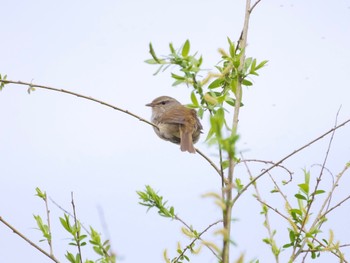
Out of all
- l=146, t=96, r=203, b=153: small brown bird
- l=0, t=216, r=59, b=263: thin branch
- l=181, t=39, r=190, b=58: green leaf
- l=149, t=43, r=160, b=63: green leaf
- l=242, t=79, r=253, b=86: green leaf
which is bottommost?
l=0, t=216, r=59, b=263: thin branch

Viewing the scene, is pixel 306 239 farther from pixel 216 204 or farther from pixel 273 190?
pixel 216 204

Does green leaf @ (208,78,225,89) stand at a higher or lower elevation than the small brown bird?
lower

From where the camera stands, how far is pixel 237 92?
243 centimetres

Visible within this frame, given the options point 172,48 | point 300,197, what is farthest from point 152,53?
point 300,197

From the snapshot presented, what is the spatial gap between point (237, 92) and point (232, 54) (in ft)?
1.48

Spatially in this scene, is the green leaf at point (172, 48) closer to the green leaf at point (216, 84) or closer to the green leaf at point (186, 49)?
the green leaf at point (186, 49)

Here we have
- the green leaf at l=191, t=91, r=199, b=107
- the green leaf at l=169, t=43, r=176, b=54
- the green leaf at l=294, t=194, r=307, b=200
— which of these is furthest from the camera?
the green leaf at l=294, t=194, r=307, b=200

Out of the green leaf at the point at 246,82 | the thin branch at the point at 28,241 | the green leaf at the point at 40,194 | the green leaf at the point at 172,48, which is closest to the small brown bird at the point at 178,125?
the green leaf at the point at 40,194

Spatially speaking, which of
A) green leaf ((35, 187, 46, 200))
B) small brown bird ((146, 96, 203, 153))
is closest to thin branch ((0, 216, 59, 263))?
green leaf ((35, 187, 46, 200))

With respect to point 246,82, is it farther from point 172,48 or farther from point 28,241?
point 28,241

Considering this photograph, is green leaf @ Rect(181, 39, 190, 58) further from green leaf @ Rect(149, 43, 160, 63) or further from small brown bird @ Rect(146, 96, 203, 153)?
small brown bird @ Rect(146, 96, 203, 153)

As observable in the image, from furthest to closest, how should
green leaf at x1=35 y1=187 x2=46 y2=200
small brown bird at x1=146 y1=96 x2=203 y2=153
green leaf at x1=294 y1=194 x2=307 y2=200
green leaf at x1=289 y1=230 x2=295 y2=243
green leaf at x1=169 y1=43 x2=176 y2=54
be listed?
small brown bird at x1=146 y1=96 x2=203 y2=153 < green leaf at x1=35 y1=187 x2=46 y2=200 < green leaf at x1=294 y1=194 x2=307 y2=200 < green leaf at x1=289 y1=230 x2=295 y2=243 < green leaf at x1=169 y1=43 x2=176 y2=54

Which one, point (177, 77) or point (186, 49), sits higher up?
point (186, 49)

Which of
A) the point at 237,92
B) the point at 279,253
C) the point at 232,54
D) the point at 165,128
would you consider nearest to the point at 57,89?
the point at 232,54
